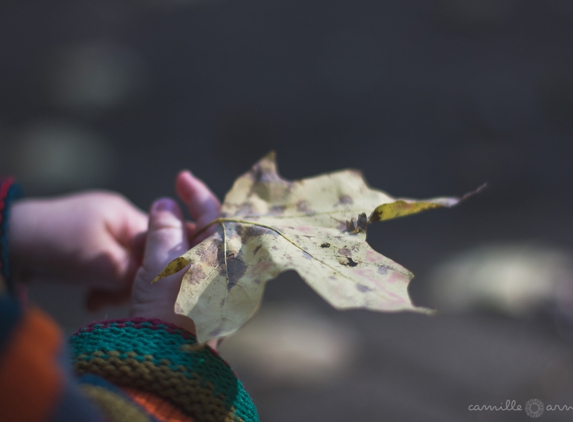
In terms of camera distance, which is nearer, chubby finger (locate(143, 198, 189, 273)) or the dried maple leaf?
the dried maple leaf

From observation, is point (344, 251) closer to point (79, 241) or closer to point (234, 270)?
point (234, 270)

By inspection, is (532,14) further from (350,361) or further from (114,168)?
(114,168)

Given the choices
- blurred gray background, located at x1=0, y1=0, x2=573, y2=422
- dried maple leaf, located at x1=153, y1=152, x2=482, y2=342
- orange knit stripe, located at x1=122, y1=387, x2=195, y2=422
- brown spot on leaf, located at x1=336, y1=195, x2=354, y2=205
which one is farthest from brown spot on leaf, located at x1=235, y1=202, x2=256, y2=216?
blurred gray background, located at x1=0, y1=0, x2=573, y2=422

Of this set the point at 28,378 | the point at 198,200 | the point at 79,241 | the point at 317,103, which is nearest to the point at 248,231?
Answer: the point at 198,200

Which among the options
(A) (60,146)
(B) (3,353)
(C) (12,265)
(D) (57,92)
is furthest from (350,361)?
(D) (57,92)

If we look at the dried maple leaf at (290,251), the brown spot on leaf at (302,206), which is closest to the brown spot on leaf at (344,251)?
the dried maple leaf at (290,251)

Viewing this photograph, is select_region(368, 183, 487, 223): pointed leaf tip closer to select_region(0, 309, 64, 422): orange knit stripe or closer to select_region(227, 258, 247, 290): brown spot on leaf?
select_region(227, 258, 247, 290): brown spot on leaf
